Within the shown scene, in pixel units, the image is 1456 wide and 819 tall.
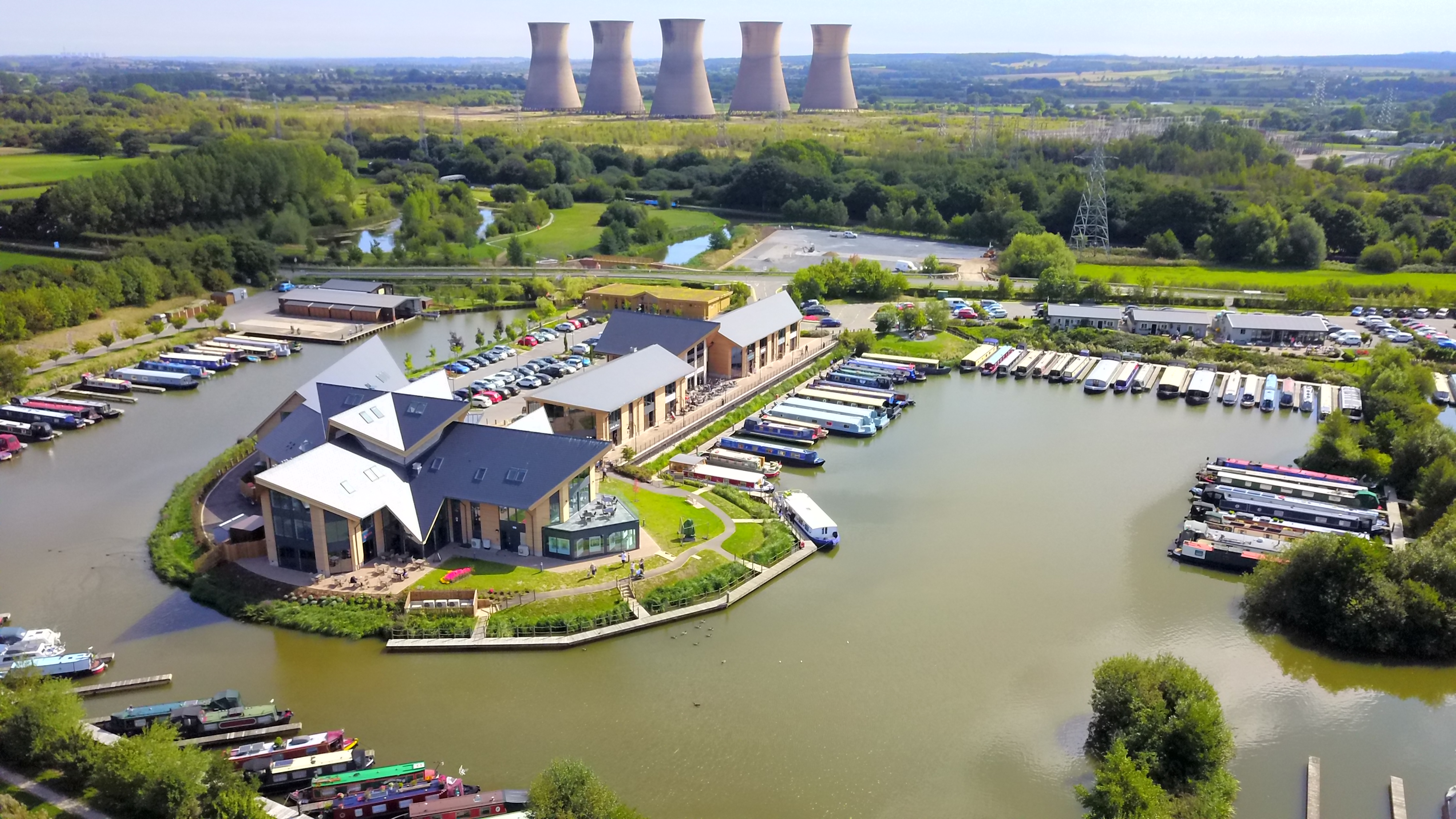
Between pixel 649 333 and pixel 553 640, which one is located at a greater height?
pixel 649 333

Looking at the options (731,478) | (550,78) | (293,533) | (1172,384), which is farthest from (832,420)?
(550,78)

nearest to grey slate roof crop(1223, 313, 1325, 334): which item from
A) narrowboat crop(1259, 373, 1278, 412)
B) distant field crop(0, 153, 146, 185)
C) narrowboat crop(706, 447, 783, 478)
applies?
narrowboat crop(1259, 373, 1278, 412)

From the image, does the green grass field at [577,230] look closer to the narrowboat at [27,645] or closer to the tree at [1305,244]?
the tree at [1305,244]

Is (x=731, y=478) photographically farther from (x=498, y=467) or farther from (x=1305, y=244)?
(x=1305, y=244)

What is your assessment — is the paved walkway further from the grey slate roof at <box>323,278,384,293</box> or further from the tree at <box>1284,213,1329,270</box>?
the tree at <box>1284,213,1329,270</box>

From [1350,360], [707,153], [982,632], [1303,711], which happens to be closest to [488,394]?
[982,632]

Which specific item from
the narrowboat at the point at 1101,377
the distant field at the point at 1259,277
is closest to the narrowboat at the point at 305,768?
the narrowboat at the point at 1101,377
